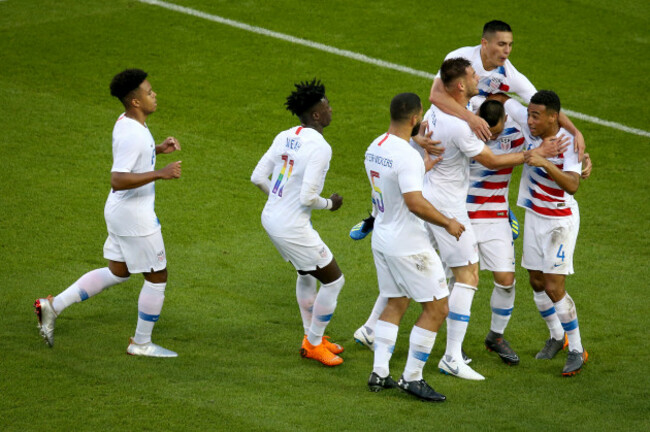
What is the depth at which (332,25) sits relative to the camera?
1535cm

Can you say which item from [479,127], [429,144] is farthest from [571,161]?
[429,144]

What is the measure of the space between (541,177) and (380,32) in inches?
330

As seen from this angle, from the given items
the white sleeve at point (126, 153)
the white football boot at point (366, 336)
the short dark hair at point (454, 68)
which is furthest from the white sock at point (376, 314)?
the white sleeve at point (126, 153)

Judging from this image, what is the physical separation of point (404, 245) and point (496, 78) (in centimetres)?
215

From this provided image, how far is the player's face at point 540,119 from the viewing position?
6.99m

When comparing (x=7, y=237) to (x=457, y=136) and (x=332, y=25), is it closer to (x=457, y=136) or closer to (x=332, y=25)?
(x=457, y=136)

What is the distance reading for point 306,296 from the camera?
24.8 ft

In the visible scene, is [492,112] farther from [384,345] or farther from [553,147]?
[384,345]

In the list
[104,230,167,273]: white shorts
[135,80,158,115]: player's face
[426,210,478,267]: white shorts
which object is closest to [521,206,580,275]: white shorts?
[426,210,478,267]: white shorts

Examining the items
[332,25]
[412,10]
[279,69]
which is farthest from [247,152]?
[412,10]

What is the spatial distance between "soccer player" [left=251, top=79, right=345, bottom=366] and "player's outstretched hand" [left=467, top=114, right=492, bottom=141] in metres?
1.06

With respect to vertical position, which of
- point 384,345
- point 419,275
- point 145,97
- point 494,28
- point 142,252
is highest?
point 494,28

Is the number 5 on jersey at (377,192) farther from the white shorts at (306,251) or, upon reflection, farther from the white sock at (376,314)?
the white sock at (376,314)

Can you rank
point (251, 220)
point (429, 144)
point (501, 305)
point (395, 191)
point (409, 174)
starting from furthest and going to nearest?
1. point (251, 220)
2. point (501, 305)
3. point (429, 144)
4. point (395, 191)
5. point (409, 174)
